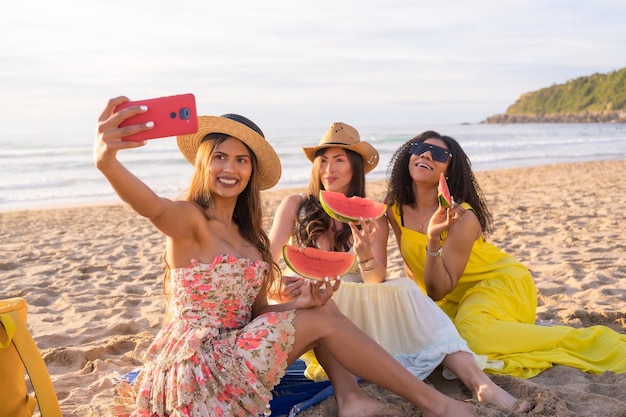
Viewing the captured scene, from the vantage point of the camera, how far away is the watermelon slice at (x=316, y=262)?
313 centimetres

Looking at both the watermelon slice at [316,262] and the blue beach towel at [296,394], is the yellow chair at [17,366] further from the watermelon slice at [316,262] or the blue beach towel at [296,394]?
the watermelon slice at [316,262]

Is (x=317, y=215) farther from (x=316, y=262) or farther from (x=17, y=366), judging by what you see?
(x=17, y=366)

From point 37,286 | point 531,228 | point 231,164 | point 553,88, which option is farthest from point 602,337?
point 553,88

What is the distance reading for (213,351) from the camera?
2908 millimetres

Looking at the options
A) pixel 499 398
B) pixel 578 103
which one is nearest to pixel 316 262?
pixel 499 398

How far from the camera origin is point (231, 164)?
3209 millimetres

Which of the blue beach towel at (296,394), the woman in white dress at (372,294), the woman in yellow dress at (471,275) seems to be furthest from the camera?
the woman in yellow dress at (471,275)

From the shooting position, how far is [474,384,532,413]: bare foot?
3184mm

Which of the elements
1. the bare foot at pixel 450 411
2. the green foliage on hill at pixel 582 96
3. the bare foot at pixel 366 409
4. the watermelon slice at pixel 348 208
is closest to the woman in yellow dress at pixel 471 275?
the watermelon slice at pixel 348 208

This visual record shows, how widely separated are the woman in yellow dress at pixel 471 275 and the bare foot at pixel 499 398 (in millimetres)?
421

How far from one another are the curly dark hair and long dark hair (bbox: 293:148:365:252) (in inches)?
11.1

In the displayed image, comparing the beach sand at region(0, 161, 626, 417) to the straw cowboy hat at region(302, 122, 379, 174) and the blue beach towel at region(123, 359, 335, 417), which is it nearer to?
the blue beach towel at region(123, 359, 335, 417)

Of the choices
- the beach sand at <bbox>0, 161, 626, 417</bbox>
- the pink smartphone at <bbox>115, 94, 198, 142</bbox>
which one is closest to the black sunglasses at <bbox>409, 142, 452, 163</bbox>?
the beach sand at <bbox>0, 161, 626, 417</bbox>

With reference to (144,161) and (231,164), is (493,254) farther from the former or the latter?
(144,161)
